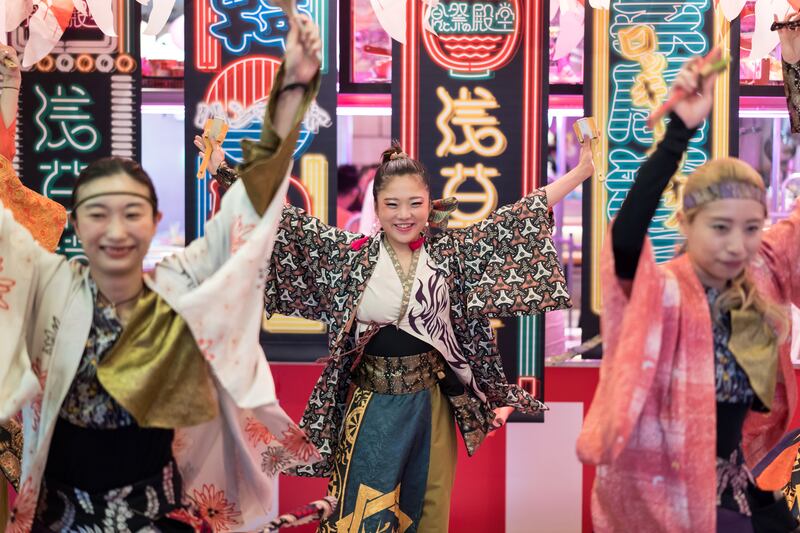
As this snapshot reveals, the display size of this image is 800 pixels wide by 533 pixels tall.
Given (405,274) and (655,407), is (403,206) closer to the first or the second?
(405,274)

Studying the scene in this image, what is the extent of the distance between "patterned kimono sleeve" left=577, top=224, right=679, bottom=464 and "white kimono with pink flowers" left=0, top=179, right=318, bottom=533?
75 cm

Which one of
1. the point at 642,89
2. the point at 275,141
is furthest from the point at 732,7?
the point at 275,141

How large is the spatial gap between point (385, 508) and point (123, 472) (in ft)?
3.95

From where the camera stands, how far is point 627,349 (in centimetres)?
216

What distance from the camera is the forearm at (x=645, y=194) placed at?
2098 mm

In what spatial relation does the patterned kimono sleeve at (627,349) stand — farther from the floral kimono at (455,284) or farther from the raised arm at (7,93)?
the raised arm at (7,93)

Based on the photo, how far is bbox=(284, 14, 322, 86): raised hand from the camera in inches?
86.9

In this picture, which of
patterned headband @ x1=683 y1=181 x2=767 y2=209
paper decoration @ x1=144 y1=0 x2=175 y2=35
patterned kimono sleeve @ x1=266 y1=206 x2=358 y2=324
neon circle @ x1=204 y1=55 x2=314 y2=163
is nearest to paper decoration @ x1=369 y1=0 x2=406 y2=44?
neon circle @ x1=204 y1=55 x2=314 y2=163

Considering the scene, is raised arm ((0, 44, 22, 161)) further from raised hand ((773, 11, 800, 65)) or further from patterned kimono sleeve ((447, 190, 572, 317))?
raised hand ((773, 11, 800, 65))

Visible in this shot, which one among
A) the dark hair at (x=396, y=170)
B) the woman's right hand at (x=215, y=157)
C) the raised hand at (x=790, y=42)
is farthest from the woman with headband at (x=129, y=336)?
the raised hand at (x=790, y=42)

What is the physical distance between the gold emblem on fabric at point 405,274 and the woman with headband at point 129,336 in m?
1.00

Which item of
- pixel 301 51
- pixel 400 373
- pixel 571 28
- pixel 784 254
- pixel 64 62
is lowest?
pixel 400 373

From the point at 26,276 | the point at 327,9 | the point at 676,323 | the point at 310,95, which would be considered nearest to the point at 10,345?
the point at 26,276

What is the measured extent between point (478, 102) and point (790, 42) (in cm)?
142
